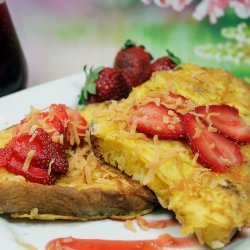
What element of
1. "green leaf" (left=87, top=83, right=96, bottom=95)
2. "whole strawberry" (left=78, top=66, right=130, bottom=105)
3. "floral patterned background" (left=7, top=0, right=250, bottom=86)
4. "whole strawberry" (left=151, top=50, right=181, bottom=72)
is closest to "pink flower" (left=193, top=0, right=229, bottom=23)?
"floral patterned background" (left=7, top=0, right=250, bottom=86)

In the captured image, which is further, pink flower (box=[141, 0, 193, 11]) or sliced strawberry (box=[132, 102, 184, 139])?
pink flower (box=[141, 0, 193, 11])

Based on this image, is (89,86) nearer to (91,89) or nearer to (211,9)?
(91,89)

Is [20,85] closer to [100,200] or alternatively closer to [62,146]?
[62,146]

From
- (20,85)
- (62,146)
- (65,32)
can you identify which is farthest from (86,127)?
(65,32)

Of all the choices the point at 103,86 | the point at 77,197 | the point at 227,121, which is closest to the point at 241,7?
the point at 103,86

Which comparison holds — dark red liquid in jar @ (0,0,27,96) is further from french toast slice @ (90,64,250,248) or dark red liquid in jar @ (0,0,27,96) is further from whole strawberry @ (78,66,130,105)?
french toast slice @ (90,64,250,248)

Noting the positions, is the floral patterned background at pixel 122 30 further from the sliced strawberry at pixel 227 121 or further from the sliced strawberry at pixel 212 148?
the sliced strawberry at pixel 212 148

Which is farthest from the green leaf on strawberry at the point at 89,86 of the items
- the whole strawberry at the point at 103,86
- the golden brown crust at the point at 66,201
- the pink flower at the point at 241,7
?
the pink flower at the point at 241,7
